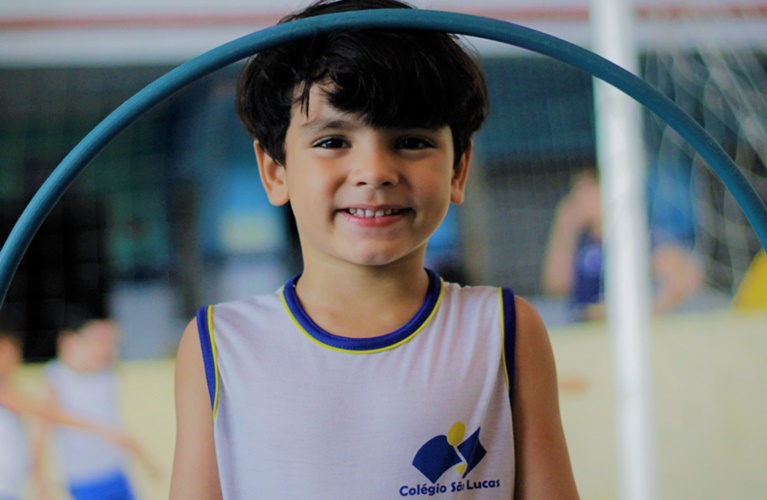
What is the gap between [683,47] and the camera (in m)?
3.46

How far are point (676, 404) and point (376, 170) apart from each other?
2.92 metres

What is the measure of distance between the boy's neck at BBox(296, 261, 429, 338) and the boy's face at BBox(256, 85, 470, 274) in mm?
23

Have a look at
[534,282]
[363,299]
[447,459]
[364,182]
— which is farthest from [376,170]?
[534,282]

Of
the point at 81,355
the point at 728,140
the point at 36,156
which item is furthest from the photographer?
the point at 728,140

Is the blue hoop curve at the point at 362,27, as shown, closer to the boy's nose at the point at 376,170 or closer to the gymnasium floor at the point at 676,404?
the boy's nose at the point at 376,170

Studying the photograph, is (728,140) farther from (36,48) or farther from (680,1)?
(36,48)

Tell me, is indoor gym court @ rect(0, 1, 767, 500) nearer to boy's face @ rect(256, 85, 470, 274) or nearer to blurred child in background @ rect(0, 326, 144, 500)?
blurred child in background @ rect(0, 326, 144, 500)

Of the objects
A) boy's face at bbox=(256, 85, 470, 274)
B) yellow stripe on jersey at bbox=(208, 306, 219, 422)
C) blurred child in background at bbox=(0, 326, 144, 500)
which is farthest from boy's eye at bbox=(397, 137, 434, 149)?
blurred child in background at bbox=(0, 326, 144, 500)

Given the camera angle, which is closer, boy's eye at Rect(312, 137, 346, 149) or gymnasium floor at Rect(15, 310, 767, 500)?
boy's eye at Rect(312, 137, 346, 149)

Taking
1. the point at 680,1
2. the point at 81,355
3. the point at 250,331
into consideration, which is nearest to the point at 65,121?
the point at 81,355

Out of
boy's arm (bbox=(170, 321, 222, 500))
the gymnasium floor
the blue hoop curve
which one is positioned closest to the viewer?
the blue hoop curve

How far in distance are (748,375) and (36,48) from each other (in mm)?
2836

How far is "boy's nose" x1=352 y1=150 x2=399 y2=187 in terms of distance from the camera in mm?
716

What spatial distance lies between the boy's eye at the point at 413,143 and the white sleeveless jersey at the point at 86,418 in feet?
6.42
